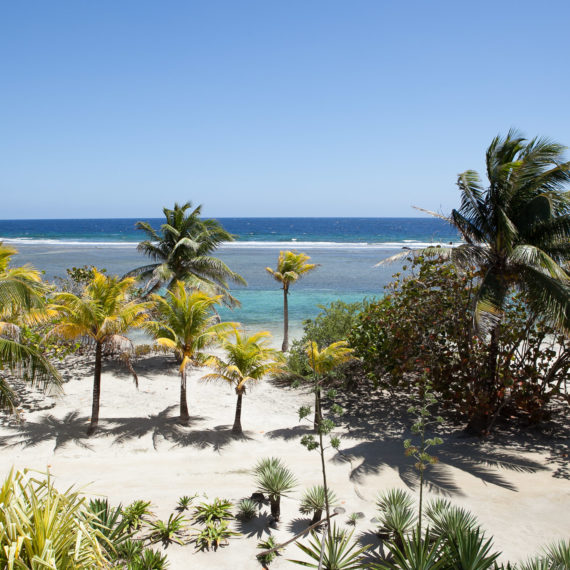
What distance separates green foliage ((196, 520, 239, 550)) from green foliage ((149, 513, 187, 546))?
0.30 meters

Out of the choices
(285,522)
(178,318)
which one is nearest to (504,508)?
(285,522)

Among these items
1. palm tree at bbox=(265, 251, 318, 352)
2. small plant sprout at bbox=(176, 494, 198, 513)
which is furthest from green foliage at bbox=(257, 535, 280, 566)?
palm tree at bbox=(265, 251, 318, 352)

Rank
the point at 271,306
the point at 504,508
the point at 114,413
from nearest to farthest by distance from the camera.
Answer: the point at 504,508 < the point at 114,413 < the point at 271,306

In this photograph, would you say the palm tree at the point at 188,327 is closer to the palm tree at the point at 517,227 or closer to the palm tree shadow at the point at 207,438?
the palm tree shadow at the point at 207,438

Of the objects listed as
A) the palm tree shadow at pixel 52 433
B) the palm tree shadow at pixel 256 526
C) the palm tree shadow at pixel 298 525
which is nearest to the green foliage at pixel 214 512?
the palm tree shadow at pixel 256 526

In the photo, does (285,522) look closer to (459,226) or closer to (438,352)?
(438,352)

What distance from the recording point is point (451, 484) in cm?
835

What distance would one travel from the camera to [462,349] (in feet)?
37.4

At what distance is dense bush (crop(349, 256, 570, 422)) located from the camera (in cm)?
1081

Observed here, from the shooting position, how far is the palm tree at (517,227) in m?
9.28

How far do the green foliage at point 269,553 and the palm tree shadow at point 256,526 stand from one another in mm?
181

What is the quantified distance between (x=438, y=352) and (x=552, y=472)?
143 inches

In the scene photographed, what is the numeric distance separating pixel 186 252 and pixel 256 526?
12.9 meters

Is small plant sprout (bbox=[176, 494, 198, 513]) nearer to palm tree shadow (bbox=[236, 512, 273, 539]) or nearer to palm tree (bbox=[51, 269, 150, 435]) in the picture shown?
palm tree shadow (bbox=[236, 512, 273, 539])
